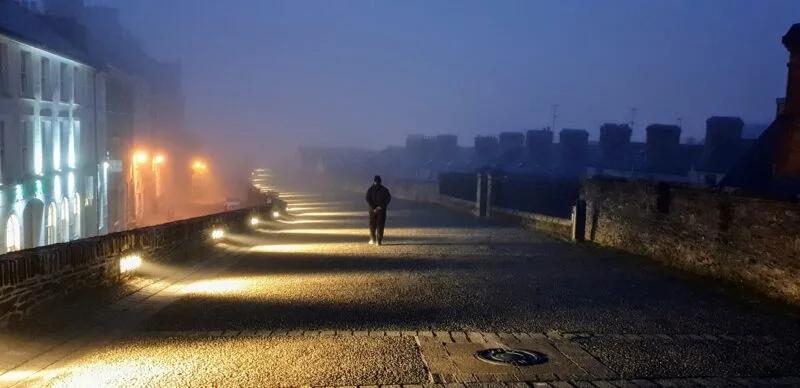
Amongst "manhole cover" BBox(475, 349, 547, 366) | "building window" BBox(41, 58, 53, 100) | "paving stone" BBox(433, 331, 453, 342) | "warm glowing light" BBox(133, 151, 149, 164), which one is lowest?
"paving stone" BBox(433, 331, 453, 342)

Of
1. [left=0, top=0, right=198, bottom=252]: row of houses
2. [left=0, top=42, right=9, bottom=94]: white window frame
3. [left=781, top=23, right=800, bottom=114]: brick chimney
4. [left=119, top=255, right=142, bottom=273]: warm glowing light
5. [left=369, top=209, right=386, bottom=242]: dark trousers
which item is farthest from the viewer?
[left=0, top=0, right=198, bottom=252]: row of houses

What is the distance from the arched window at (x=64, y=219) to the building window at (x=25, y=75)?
5.67 m

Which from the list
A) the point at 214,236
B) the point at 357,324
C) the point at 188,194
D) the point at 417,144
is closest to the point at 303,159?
the point at 417,144

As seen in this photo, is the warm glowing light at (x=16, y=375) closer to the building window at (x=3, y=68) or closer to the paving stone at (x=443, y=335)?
the paving stone at (x=443, y=335)

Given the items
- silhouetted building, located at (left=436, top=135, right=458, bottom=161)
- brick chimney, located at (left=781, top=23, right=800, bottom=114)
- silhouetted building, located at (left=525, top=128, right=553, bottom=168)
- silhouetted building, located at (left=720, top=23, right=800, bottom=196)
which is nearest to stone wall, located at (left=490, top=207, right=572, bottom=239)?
silhouetted building, located at (left=720, top=23, right=800, bottom=196)

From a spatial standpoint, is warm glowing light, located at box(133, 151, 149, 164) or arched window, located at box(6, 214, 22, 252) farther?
warm glowing light, located at box(133, 151, 149, 164)

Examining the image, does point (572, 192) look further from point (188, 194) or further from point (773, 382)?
point (188, 194)

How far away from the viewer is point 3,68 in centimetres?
2373

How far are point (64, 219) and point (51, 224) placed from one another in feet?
6.44

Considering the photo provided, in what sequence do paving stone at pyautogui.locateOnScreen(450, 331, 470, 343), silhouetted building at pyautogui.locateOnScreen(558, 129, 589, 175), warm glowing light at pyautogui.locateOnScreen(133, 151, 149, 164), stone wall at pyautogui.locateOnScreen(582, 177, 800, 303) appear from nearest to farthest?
paving stone at pyautogui.locateOnScreen(450, 331, 470, 343) < stone wall at pyautogui.locateOnScreen(582, 177, 800, 303) < warm glowing light at pyautogui.locateOnScreen(133, 151, 149, 164) < silhouetted building at pyautogui.locateOnScreen(558, 129, 589, 175)

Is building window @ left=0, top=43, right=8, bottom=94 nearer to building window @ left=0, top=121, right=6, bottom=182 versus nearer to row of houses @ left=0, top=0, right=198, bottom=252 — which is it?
row of houses @ left=0, top=0, right=198, bottom=252

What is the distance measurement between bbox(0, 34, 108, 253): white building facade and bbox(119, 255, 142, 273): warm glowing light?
1413 centimetres

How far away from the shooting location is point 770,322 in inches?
336

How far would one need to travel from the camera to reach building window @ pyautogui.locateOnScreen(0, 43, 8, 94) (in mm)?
23391
